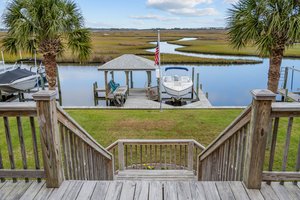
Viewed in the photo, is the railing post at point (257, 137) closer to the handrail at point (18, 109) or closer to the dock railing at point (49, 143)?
the dock railing at point (49, 143)

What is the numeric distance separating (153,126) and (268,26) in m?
4.78

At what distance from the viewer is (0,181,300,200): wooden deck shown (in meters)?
2.44

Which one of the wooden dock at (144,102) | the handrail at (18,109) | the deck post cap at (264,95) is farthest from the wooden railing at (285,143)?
the wooden dock at (144,102)

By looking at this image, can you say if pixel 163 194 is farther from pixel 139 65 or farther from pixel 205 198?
pixel 139 65

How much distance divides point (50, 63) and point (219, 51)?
124ft

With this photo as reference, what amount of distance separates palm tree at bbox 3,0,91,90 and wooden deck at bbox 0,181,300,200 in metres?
6.77

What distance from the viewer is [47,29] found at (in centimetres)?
837

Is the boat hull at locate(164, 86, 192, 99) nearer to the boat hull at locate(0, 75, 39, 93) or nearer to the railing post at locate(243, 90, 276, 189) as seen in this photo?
the boat hull at locate(0, 75, 39, 93)

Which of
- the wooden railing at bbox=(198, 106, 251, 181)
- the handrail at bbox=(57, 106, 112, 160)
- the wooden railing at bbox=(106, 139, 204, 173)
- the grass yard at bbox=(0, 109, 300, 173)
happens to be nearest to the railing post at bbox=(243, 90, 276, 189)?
the wooden railing at bbox=(198, 106, 251, 181)

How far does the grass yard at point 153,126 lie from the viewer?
7016mm

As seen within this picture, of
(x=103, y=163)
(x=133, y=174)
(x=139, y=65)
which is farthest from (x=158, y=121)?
(x=139, y=65)

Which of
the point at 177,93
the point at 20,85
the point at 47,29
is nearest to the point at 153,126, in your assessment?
the point at 47,29

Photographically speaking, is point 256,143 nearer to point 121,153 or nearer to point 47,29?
point 121,153

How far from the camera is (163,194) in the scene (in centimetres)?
251
